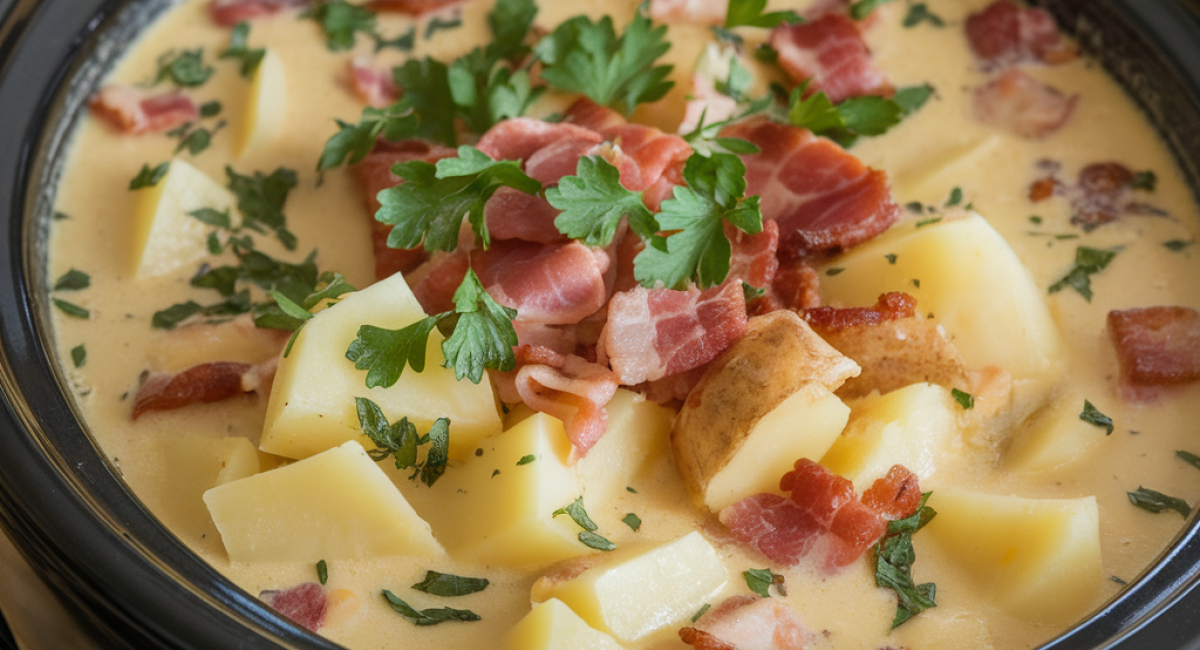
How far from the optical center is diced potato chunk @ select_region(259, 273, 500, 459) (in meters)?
2.58

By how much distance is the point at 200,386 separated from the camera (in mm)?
2848

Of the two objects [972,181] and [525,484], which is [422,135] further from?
[972,181]

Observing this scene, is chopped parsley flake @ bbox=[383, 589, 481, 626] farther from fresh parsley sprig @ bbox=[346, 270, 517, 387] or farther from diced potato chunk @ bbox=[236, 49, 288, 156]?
diced potato chunk @ bbox=[236, 49, 288, 156]

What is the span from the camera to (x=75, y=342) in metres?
2.98

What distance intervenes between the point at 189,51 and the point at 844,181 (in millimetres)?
2518

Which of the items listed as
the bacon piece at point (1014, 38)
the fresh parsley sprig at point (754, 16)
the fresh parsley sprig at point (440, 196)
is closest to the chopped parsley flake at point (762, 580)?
the fresh parsley sprig at point (440, 196)

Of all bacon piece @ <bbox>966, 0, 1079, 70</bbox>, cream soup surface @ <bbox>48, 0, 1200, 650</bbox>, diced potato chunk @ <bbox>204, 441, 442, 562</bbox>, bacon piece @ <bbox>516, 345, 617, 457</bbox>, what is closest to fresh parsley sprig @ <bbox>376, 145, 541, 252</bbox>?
bacon piece @ <bbox>516, 345, 617, 457</bbox>

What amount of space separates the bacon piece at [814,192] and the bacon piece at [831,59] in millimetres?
515

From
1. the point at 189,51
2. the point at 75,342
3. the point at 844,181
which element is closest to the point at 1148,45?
the point at 844,181

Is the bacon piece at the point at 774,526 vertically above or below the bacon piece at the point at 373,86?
below

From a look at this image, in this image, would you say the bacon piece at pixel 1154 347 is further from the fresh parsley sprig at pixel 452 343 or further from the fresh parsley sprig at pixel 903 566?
the fresh parsley sprig at pixel 452 343

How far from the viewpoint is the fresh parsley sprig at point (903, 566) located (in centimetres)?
254

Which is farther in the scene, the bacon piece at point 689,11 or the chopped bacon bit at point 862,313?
the bacon piece at point 689,11

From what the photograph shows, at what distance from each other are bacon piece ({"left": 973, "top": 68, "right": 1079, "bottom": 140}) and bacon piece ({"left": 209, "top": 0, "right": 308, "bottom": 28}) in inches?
109
